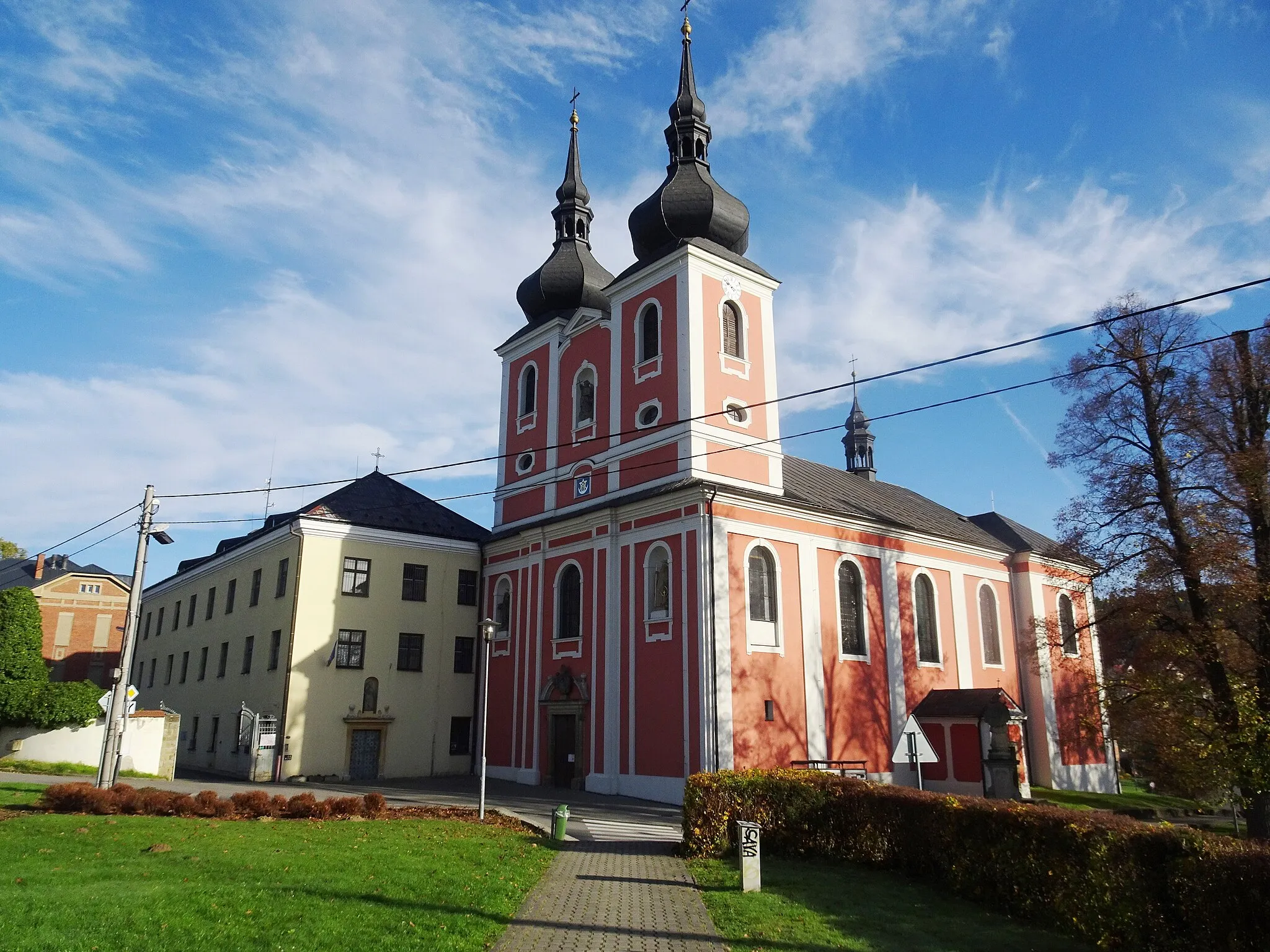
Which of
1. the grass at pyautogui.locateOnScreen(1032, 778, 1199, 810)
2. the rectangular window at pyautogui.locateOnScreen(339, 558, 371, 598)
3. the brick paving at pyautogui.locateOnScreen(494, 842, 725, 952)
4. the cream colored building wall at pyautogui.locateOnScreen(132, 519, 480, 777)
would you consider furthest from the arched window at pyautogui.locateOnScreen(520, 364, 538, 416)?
the grass at pyautogui.locateOnScreen(1032, 778, 1199, 810)

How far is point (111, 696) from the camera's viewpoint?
21141 mm

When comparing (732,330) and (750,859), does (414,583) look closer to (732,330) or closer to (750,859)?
(732,330)

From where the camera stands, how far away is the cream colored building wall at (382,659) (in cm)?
2984

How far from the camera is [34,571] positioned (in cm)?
6212

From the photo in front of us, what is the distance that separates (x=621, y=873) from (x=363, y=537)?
2051 cm

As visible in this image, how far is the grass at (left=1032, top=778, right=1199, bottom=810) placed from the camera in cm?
2961

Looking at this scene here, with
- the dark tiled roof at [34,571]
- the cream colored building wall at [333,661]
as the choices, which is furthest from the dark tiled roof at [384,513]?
the dark tiled roof at [34,571]

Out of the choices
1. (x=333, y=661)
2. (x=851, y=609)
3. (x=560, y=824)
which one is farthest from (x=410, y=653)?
(x=560, y=824)

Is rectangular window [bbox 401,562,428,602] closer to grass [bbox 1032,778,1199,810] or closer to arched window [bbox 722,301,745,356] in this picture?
A: arched window [bbox 722,301,745,356]

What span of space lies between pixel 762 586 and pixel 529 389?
1247cm

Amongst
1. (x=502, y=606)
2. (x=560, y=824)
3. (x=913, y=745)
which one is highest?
(x=502, y=606)

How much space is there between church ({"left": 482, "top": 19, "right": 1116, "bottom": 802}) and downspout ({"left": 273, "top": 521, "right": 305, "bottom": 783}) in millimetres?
6531

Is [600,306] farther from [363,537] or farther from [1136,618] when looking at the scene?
[1136,618]

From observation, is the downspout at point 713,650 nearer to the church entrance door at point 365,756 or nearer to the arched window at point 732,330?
the arched window at point 732,330
